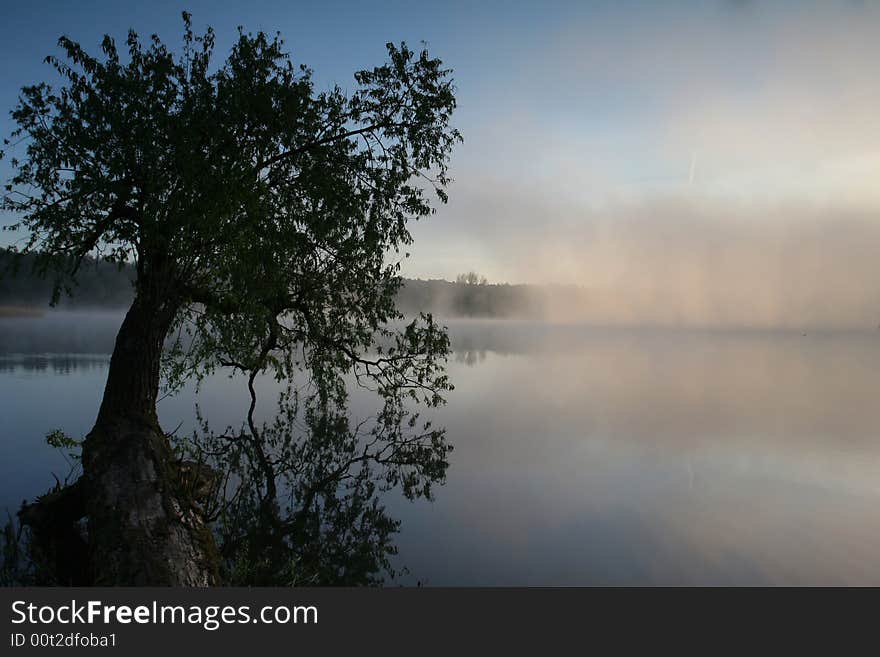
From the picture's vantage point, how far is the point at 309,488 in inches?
476

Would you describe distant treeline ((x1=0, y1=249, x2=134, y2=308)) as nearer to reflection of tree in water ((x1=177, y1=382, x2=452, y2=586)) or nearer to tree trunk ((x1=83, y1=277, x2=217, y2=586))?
reflection of tree in water ((x1=177, y1=382, x2=452, y2=586))

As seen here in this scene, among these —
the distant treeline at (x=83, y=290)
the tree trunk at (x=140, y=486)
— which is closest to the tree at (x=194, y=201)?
the tree trunk at (x=140, y=486)

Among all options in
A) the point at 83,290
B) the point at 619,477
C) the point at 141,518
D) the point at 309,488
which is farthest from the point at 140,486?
the point at 83,290

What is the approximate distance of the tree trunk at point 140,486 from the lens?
6.88m

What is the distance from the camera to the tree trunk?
6883 millimetres

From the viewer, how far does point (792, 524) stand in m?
11.4

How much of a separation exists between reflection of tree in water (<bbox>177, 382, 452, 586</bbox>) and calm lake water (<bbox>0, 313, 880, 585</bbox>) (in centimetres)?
66

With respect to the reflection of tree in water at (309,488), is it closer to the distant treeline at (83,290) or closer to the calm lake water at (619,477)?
the calm lake water at (619,477)

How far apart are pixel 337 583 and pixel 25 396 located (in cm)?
2106

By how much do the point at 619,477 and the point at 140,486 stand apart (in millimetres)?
10684

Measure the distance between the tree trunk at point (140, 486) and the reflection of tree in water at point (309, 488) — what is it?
659 mm
